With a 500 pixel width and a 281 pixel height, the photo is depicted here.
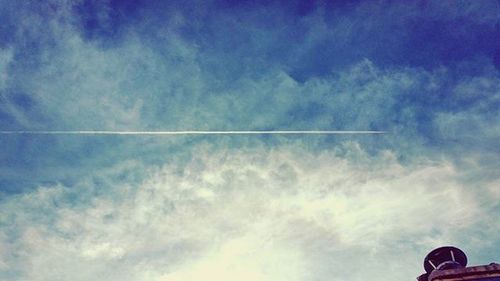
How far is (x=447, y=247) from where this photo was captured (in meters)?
12.8

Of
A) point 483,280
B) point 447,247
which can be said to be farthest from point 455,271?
point 447,247

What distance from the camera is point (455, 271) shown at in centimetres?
1095

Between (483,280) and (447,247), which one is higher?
(447,247)

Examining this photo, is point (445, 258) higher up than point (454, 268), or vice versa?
point (445, 258)

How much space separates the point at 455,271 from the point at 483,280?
779 mm

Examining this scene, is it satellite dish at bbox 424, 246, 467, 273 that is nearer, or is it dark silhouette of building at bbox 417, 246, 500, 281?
dark silhouette of building at bbox 417, 246, 500, 281

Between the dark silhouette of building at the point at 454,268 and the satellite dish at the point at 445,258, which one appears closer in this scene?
the dark silhouette of building at the point at 454,268

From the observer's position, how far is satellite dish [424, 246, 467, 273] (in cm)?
1248

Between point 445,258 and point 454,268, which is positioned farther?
point 445,258

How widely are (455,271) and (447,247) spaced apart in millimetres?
2094

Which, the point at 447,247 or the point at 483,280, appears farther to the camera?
the point at 447,247

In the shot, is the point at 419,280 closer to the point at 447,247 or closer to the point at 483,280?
the point at 447,247

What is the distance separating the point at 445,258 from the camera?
12.8 metres

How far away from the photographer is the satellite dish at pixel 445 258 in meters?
12.5
